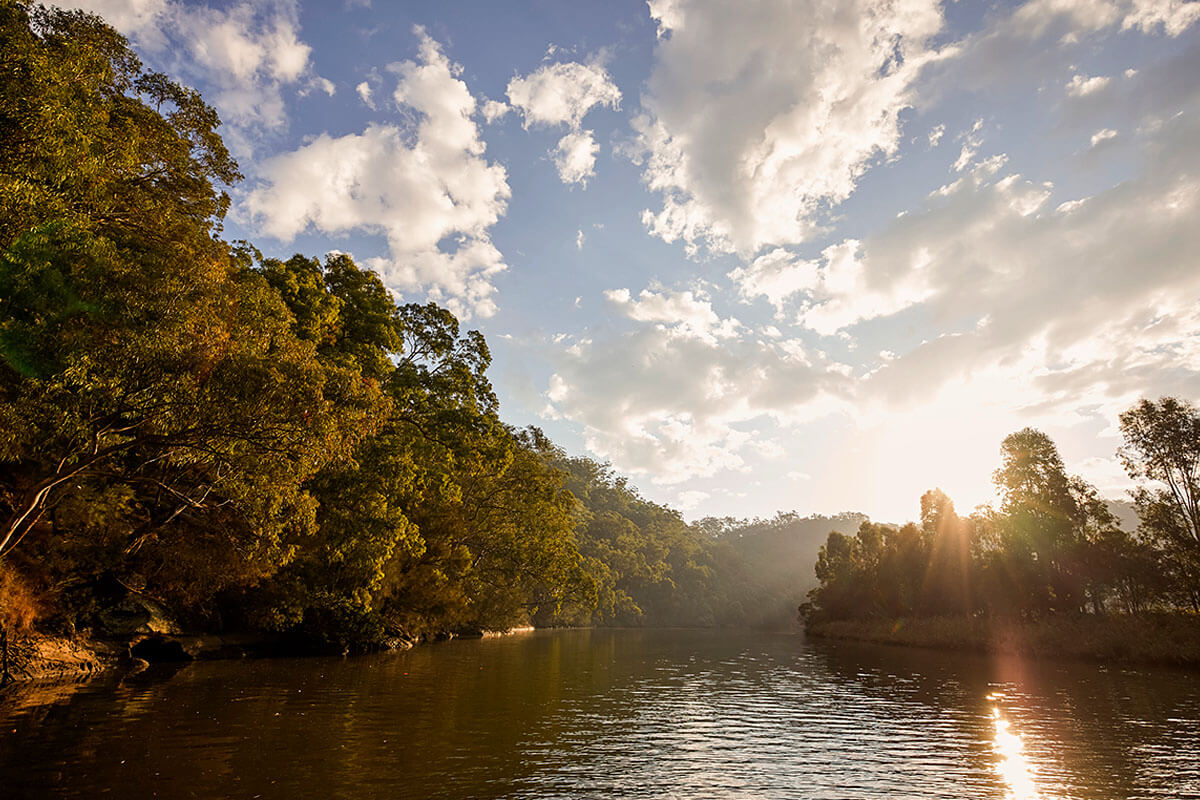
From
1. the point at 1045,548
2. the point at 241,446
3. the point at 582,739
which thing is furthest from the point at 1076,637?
the point at 241,446

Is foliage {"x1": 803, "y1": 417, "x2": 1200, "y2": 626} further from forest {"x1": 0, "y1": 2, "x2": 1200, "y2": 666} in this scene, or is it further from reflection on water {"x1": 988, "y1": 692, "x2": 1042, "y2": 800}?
reflection on water {"x1": 988, "y1": 692, "x2": 1042, "y2": 800}

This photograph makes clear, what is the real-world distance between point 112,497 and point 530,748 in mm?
18667

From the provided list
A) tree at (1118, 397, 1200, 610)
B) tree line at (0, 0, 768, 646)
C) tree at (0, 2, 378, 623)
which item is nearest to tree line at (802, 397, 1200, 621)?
tree at (1118, 397, 1200, 610)

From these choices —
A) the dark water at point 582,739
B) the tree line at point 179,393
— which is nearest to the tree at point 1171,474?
the dark water at point 582,739

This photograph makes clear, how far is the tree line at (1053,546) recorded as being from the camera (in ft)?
133

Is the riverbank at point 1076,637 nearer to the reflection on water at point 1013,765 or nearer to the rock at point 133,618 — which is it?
the reflection on water at point 1013,765

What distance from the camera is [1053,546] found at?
47500 mm

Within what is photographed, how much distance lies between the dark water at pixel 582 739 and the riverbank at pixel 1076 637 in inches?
507

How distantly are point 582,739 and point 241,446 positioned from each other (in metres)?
11.8

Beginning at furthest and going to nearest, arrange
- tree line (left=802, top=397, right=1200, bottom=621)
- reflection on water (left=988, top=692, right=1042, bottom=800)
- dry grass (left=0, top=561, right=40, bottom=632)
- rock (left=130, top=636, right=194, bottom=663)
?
1. tree line (left=802, top=397, right=1200, bottom=621)
2. rock (left=130, top=636, right=194, bottom=663)
3. dry grass (left=0, top=561, right=40, bottom=632)
4. reflection on water (left=988, top=692, right=1042, bottom=800)

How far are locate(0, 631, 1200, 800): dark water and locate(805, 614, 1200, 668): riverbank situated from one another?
12871 millimetres

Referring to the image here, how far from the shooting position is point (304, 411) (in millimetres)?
16375

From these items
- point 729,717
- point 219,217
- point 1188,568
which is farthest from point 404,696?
point 1188,568

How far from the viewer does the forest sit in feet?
46.1
